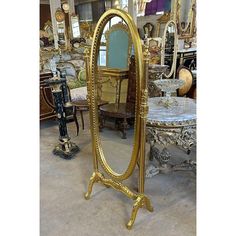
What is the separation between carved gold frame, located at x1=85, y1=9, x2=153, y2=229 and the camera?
1.47m

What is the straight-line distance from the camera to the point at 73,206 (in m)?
1.97

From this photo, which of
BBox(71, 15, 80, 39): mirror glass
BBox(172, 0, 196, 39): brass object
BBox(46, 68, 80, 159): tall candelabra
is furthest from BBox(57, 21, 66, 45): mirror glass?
BBox(46, 68, 80, 159): tall candelabra

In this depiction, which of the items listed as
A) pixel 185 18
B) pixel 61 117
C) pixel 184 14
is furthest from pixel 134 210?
pixel 184 14

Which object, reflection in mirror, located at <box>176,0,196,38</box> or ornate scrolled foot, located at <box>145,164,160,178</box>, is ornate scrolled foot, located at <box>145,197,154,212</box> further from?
reflection in mirror, located at <box>176,0,196,38</box>

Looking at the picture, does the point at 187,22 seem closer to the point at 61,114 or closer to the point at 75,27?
the point at 75,27

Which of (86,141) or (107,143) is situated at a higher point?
(107,143)

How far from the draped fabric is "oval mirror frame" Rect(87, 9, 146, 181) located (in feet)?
17.1

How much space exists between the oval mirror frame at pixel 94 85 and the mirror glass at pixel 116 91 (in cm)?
3
